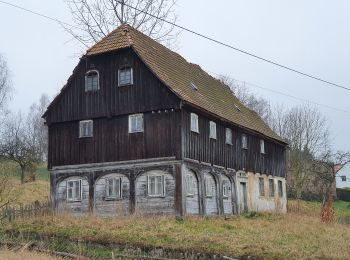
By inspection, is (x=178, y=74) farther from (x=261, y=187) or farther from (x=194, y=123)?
(x=261, y=187)

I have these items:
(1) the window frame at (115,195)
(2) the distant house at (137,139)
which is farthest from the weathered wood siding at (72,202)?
(1) the window frame at (115,195)

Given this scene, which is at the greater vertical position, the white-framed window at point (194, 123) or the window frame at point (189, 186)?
the white-framed window at point (194, 123)

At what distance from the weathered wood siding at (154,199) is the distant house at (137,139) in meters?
0.05

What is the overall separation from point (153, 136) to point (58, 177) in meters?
6.43

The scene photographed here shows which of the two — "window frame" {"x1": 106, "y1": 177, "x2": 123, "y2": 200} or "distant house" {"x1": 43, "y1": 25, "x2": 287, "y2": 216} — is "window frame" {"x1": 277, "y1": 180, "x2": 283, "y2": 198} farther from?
"window frame" {"x1": 106, "y1": 177, "x2": 123, "y2": 200}

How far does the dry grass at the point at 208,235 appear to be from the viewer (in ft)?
55.5

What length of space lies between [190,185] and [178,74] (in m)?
7.03

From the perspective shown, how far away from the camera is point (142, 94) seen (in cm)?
2667

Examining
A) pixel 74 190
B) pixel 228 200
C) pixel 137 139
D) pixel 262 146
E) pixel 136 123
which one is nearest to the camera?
pixel 137 139

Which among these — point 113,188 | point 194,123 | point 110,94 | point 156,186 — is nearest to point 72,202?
point 113,188

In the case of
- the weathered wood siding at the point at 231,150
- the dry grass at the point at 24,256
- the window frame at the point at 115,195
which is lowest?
the dry grass at the point at 24,256

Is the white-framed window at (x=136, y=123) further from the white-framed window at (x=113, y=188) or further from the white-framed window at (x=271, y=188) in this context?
the white-framed window at (x=271, y=188)

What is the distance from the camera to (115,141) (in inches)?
1073

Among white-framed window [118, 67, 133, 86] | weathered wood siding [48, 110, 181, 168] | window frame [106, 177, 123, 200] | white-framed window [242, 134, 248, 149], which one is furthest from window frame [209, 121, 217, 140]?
window frame [106, 177, 123, 200]
